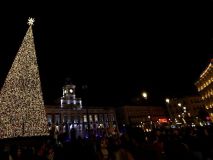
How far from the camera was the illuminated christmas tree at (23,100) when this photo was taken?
17.2 meters

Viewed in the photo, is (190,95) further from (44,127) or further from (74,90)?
(44,127)

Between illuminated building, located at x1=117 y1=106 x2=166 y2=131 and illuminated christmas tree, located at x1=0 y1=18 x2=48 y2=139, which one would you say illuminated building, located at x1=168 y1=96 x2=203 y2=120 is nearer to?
illuminated building, located at x1=117 y1=106 x2=166 y2=131

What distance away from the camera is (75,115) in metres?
83.4

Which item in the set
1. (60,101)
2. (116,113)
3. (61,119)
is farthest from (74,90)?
(116,113)

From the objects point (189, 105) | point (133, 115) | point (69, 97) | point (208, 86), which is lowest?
point (133, 115)

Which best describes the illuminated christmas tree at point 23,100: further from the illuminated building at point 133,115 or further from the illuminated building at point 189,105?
the illuminated building at point 189,105

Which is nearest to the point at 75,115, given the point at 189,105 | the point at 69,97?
the point at 69,97

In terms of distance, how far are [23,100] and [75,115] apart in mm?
66721

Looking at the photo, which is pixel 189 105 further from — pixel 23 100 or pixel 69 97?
pixel 23 100

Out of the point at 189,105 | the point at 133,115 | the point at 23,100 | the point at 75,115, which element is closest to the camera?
the point at 23,100

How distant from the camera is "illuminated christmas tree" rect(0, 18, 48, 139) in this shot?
17250mm

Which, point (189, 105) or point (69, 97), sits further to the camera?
point (189, 105)

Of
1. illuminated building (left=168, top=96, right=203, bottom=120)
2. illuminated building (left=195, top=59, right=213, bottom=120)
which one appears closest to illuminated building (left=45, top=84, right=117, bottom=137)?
illuminated building (left=168, top=96, right=203, bottom=120)

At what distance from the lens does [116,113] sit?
9919 cm
